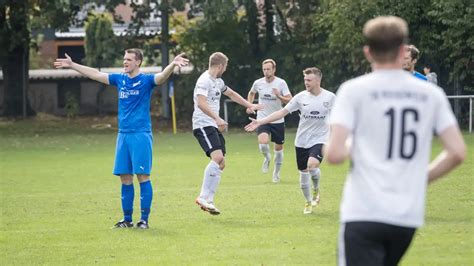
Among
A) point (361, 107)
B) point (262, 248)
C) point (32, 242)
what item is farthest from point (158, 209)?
point (361, 107)

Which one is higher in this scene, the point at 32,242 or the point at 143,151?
the point at 143,151

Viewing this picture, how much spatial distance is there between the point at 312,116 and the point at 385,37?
923 centimetres

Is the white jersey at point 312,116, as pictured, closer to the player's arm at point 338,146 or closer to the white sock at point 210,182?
the white sock at point 210,182

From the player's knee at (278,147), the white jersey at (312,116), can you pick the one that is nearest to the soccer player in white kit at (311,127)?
the white jersey at (312,116)

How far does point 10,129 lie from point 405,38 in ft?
110

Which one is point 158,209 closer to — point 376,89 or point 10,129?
point 376,89

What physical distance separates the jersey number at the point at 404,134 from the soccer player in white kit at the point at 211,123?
8627mm

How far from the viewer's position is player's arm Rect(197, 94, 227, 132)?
1444cm

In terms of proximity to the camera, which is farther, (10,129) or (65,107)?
(65,107)

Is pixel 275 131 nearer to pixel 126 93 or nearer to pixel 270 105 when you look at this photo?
pixel 270 105

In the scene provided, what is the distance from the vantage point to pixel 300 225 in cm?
1316

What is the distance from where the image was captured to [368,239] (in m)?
5.69

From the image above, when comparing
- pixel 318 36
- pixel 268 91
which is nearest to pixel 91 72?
pixel 268 91

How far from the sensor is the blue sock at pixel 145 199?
43.4ft
